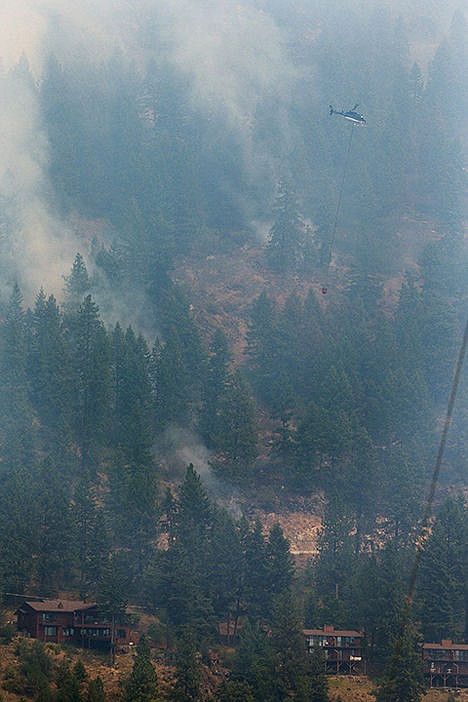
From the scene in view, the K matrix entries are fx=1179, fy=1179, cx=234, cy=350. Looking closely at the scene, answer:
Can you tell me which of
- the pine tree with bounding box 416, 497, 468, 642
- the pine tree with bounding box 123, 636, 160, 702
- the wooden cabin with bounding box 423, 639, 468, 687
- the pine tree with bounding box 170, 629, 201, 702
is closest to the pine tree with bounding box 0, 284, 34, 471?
the pine tree with bounding box 170, 629, 201, 702

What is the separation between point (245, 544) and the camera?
94.8 metres

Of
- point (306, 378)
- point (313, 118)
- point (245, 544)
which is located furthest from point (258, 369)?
point (313, 118)

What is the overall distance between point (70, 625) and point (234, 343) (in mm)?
54271

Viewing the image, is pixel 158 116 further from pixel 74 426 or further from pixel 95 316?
pixel 74 426

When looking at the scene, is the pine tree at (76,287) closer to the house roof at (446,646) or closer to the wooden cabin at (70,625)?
the wooden cabin at (70,625)

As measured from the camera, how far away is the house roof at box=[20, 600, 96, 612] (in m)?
87.5

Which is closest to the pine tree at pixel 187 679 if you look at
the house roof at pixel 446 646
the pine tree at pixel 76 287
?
the house roof at pixel 446 646

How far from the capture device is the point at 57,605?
88.4 metres

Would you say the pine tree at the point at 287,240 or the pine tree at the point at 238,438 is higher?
the pine tree at the point at 287,240

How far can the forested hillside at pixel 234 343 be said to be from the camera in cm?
9244

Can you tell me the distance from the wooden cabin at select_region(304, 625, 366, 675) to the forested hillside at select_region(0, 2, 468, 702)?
1527mm

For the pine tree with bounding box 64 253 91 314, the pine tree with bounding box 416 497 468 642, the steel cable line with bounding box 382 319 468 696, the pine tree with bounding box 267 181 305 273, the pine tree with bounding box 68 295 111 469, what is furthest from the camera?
the pine tree with bounding box 267 181 305 273

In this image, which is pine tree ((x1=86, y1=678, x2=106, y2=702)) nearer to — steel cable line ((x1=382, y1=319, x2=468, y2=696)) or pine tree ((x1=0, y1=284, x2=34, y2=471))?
steel cable line ((x1=382, y1=319, x2=468, y2=696))

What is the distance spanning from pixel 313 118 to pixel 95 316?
71513 mm
